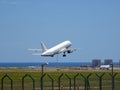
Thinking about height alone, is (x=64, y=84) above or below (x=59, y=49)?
below

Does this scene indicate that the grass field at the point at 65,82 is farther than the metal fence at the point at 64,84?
Yes

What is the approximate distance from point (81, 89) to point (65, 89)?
1.54 metres

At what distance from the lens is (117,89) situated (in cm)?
4131

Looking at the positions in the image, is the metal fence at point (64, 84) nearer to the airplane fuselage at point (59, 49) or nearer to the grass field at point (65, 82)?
the grass field at point (65, 82)

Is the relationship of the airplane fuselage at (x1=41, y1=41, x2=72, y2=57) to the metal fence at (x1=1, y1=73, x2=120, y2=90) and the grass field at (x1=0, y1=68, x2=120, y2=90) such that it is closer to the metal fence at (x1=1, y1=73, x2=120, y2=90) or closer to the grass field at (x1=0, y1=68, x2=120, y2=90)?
the grass field at (x1=0, y1=68, x2=120, y2=90)

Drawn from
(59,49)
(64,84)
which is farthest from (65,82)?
(59,49)

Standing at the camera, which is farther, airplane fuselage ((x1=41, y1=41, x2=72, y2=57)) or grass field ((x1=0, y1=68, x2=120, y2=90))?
airplane fuselage ((x1=41, y1=41, x2=72, y2=57))

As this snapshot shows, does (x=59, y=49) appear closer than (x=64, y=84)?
No

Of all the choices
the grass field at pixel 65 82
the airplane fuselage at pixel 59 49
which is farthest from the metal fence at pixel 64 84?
the airplane fuselage at pixel 59 49

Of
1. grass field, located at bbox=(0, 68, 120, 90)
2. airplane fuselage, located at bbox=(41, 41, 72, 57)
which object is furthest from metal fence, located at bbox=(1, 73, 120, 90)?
airplane fuselage, located at bbox=(41, 41, 72, 57)

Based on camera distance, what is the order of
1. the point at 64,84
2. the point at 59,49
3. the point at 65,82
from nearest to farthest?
the point at 64,84
the point at 65,82
the point at 59,49

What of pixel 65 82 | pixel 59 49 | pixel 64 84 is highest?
pixel 59 49

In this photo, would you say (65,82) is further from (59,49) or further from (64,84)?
(59,49)

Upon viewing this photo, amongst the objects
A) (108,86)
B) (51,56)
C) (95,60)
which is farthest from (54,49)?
(108,86)
